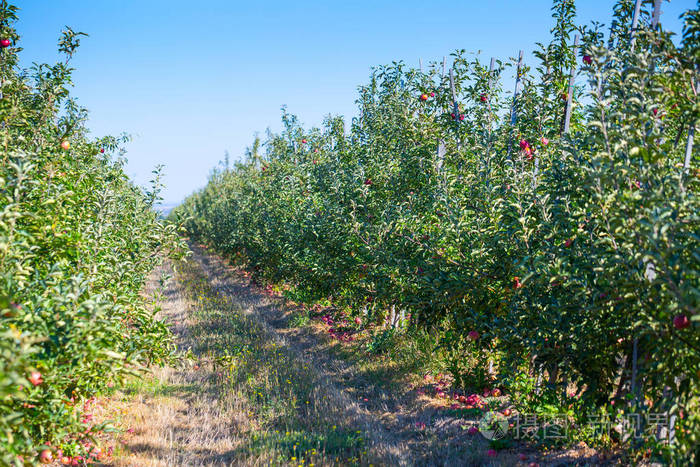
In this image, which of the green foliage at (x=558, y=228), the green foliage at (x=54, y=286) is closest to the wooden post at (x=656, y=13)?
the green foliage at (x=558, y=228)

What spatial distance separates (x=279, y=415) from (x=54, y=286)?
365 cm

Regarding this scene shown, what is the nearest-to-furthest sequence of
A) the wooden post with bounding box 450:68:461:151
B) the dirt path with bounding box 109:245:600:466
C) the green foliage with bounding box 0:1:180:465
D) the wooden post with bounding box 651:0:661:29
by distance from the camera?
the green foliage with bounding box 0:1:180:465
the wooden post with bounding box 651:0:661:29
the dirt path with bounding box 109:245:600:466
the wooden post with bounding box 450:68:461:151

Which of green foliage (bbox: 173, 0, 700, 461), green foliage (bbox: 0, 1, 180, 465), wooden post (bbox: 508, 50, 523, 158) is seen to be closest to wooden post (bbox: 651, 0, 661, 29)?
green foliage (bbox: 173, 0, 700, 461)

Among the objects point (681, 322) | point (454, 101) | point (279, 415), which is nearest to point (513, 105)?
point (454, 101)

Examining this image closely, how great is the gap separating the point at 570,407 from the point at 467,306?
5.37 ft

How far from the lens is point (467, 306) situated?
183 inches

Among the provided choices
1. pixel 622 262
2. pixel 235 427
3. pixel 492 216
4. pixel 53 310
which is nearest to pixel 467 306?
pixel 492 216

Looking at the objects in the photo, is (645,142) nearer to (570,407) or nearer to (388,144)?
(570,407)

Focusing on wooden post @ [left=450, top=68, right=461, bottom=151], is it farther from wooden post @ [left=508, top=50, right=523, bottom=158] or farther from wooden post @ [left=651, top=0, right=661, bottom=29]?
wooden post @ [left=651, top=0, right=661, bottom=29]

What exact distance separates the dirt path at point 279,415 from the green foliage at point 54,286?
1308 mm

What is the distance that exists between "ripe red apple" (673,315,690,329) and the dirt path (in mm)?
2464

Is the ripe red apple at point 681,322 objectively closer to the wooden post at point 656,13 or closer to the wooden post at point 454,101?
the wooden post at point 656,13

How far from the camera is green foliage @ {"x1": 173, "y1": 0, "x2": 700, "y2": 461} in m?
2.66

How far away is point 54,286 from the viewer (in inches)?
110
